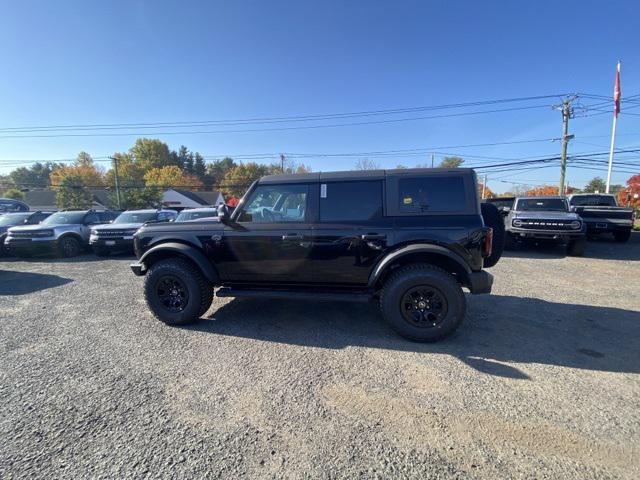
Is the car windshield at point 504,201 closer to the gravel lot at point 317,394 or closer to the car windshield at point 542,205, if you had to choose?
the car windshield at point 542,205

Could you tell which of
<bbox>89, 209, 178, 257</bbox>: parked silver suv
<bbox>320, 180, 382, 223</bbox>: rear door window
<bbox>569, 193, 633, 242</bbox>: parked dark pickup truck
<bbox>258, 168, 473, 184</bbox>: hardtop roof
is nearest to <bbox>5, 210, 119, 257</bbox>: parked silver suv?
<bbox>89, 209, 178, 257</bbox>: parked silver suv

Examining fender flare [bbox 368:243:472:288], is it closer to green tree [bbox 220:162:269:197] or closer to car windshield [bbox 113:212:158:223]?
car windshield [bbox 113:212:158:223]

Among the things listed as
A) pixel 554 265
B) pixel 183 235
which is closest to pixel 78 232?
pixel 183 235

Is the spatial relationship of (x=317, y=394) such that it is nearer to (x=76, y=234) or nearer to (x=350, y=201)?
(x=350, y=201)

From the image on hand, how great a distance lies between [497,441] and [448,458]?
0.41 metres

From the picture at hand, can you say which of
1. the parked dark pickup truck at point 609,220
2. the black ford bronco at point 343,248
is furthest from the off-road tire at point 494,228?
the parked dark pickup truck at point 609,220

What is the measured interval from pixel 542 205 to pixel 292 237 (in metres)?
9.67

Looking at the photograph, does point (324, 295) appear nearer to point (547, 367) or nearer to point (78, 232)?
point (547, 367)

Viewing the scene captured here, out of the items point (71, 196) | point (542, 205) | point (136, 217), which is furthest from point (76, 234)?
point (71, 196)

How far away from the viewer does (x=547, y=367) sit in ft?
9.46

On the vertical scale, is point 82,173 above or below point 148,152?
below

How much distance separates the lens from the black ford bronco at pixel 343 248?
338cm

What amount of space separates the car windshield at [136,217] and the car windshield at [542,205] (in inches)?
500

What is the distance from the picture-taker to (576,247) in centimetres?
857
